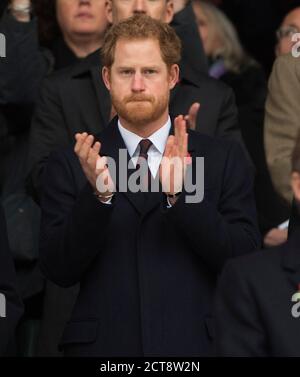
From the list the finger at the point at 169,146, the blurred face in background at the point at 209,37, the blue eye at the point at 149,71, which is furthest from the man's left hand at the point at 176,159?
the blurred face in background at the point at 209,37

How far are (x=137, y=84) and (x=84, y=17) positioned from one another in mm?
1866

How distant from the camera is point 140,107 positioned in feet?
19.8

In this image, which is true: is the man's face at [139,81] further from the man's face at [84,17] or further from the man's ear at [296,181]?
the man's face at [84,17]

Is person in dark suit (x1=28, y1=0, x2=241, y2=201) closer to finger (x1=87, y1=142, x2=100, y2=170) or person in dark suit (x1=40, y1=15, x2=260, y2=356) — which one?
person in dark suit (x1=40, y1=15, x2=260, y2=356)

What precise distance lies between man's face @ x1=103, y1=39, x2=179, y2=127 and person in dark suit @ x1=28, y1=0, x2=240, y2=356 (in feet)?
2.04

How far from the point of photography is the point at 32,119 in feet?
23.2

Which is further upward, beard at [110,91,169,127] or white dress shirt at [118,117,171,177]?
beard at [110,91,169,127]

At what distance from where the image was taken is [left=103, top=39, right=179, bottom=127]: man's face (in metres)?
6.05

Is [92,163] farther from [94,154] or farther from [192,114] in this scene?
[192,114]

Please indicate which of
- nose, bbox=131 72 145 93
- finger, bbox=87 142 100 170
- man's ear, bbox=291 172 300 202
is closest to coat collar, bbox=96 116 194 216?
nose, bbox=131 72 145 93
